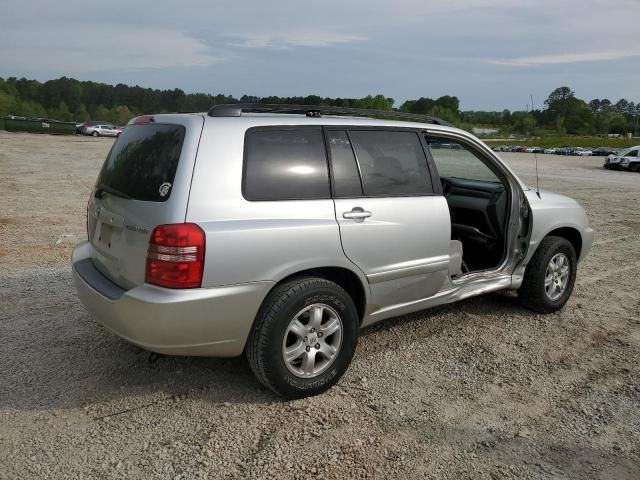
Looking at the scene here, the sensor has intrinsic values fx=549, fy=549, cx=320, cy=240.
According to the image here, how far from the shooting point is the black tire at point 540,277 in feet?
15.9

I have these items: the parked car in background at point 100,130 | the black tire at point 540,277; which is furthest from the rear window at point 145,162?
the parked car in background at point 100,130

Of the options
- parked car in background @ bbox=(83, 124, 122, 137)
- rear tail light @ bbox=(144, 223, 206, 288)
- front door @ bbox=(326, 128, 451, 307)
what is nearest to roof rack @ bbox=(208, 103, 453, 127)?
front door @ bbox=(326, 128, 451, 307)

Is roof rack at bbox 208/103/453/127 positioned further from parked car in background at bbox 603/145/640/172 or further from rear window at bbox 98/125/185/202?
parked car in background at bbox 603/145/640/172

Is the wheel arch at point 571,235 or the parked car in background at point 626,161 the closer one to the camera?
the wheel arch at point 571,235

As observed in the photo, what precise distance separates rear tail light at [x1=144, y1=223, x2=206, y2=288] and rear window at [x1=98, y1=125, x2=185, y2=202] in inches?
8.9

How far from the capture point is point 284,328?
3201mm

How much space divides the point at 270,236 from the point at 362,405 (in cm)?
121

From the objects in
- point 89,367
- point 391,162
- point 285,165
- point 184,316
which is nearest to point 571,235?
point 391,162

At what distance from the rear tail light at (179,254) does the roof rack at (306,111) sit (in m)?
0.79

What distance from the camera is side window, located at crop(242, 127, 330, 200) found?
319cm

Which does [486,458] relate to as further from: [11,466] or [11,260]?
[11,260]

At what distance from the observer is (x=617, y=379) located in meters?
3.82

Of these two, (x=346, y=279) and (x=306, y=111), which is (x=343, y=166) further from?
(x=346, y=279)

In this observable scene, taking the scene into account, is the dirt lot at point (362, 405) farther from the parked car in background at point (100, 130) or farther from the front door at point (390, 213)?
the parked car in background at point (100, 130)
